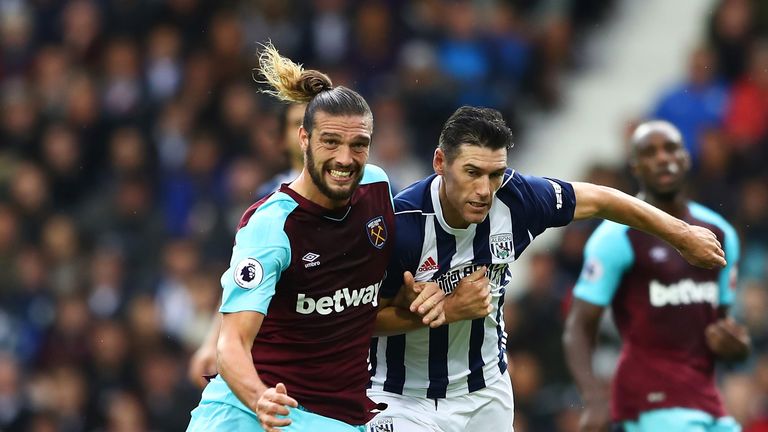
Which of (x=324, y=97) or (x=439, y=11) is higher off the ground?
(x=439, y=11)

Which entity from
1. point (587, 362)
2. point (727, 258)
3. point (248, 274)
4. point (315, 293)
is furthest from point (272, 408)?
point (727, 258)

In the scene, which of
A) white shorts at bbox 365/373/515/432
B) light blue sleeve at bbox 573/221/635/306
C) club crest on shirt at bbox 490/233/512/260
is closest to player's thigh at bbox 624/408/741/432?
light blue sleeve at bbox 573/221/635/306

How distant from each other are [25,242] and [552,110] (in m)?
5.25

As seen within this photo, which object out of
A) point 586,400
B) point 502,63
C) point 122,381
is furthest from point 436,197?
point 502,63

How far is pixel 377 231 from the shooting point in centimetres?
586

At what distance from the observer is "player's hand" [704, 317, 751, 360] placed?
727cm

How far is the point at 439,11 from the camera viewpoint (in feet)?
45.5

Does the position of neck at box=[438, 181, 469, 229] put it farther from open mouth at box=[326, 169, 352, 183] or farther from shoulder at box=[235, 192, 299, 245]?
shoulder at box=[235, 192, 299, 245]

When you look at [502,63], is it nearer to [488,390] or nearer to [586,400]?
[586,400]

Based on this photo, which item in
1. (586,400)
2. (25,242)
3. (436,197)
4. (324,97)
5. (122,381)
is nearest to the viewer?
(324,97)

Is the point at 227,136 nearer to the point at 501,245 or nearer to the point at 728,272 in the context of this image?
the point at 728,272

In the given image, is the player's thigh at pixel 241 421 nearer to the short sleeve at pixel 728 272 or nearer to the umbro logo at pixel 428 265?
the umbro logo at pixel 428 265

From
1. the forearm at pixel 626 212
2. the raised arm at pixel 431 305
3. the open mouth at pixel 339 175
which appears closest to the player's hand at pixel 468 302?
the raised arm at pixel 431 305

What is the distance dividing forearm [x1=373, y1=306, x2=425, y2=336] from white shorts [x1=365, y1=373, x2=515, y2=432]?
14.7 inches
